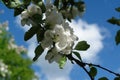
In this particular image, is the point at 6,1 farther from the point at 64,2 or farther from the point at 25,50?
the point at 25,50

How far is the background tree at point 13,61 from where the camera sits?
19812 mm

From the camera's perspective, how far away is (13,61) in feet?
66.9

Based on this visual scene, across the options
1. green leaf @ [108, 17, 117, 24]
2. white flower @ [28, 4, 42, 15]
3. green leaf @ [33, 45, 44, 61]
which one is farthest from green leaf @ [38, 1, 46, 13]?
green leaf @ [108, 17, 117, 24]

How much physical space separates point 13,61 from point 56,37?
19000 mm

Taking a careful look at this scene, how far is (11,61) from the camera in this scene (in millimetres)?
20266

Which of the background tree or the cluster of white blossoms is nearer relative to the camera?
the cluster of white blossoms

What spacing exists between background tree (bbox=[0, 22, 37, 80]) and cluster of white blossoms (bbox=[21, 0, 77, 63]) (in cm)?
1805

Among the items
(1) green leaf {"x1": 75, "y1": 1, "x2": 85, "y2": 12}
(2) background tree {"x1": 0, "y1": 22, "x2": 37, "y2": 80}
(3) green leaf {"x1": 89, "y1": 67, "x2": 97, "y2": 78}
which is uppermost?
(2) background tree {"x1": 0, "y1": 22, "x2": 37, "y2": 80}

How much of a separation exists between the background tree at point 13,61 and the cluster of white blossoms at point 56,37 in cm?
1805

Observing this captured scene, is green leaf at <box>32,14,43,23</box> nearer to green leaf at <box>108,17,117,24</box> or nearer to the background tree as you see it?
green leaf at <box>108,17,117,24</box>

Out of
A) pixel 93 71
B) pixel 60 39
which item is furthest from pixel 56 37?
pixel 93 71

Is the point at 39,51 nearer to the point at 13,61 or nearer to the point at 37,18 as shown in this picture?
the point at 37,18

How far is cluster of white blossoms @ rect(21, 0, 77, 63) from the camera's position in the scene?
152cm

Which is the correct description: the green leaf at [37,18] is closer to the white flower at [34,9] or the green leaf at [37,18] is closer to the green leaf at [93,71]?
the white flower at [34,9]
